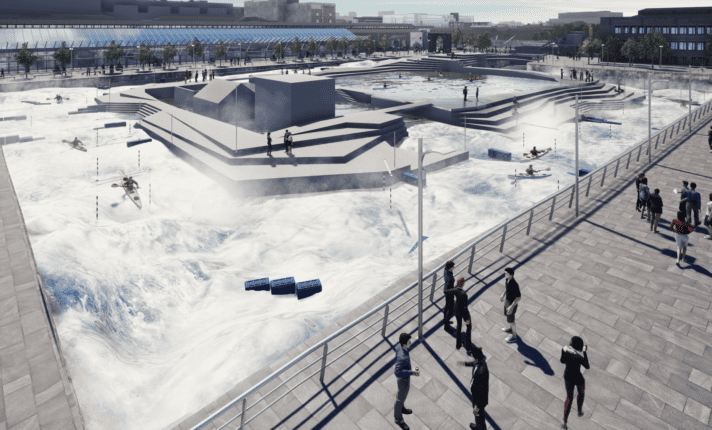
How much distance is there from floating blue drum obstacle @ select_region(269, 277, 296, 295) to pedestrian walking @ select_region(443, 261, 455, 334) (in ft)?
20.3

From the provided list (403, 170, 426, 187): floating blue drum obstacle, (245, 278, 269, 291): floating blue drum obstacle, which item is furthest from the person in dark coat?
(403, 170, 426, 187): floating blue drum obstacle

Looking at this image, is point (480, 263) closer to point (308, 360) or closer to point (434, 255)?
point (434, 255)

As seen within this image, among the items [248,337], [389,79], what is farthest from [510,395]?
[389,79]

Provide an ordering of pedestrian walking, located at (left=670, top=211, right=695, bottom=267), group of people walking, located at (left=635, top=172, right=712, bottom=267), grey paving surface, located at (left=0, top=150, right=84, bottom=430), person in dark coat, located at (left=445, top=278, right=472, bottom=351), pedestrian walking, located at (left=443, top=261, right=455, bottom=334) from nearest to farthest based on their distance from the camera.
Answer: grey paving surface, located at (left=0, top=150, right=84, bottom=430), person in dark coat, located at (left=445, top=278, right=472, bottom=351), pedestrian walking, located at (left=443, top=261, right=455, bottom=334), pedestrian walking, located at (left=670, top=211, right=695, bottom=267), group of people walking, located at (left=635, top=172, right=712, bottom=267)

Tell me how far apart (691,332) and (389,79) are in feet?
177

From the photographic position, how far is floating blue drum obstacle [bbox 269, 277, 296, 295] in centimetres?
1357

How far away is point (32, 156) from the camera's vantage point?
89.7 feet

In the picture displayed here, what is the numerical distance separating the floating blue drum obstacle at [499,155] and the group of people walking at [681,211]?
44.6 ft

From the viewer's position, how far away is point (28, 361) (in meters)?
8.15

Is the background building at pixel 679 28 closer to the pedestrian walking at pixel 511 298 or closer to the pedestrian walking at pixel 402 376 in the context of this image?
the pedestrian walking at pixel 511 298

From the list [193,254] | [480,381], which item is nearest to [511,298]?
[480,381]

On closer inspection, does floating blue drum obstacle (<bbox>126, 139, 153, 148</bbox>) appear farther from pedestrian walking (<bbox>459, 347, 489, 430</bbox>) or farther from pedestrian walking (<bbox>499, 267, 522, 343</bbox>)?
pedestrian walking (<bbox>459, 347, 489, 430</bbox>)

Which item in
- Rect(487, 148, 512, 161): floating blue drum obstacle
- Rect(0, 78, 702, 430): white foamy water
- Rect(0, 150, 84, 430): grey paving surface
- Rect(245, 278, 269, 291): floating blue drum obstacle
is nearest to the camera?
Rect(0, 150, 84, 430): grey paving surface

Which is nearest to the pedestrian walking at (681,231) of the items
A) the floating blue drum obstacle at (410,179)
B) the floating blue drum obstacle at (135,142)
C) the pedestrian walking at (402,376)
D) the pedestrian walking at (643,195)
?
the pedestrian walking at (643,195)
